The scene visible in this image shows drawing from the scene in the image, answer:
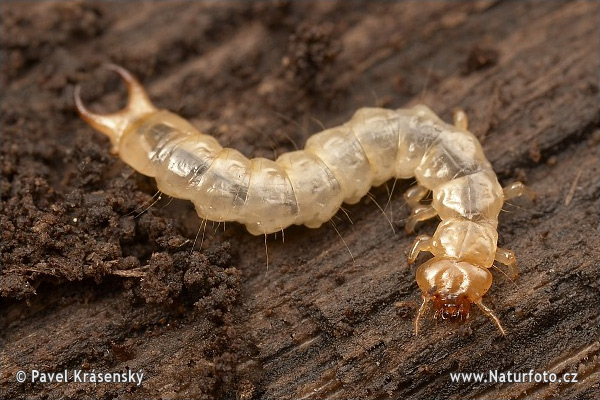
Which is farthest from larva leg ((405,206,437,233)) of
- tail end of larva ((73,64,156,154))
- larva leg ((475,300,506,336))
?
tail end of larva ((73,64,156,154))

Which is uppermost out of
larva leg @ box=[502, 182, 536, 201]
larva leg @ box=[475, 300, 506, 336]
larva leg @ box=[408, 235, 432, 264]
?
larva leg @ box=[502, 182, 536, 201]

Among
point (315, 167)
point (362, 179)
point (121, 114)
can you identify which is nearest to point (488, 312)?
point (362, 179)

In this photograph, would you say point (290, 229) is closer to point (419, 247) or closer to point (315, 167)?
point (315, 167)

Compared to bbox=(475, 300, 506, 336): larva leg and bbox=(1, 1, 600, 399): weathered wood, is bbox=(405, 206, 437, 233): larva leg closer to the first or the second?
bbox=(1, 1, 600, 399): weathered wood

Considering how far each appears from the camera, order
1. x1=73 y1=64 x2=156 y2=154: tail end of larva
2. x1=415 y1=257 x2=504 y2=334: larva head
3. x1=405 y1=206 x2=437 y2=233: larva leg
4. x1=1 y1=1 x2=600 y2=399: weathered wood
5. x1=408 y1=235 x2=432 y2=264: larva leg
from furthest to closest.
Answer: x1=73 y1=64 x2=156 y2=154: tail end of larva → x1=405 y1=206 x2=437 y2=233: larva leg → x1=408 y1=235 x2=432 y2=264: larva leg → x1=1 y1=1 x2=600 y2=399: weathered wood → x1=415 y1=257 x2=504 y2=334: larva head

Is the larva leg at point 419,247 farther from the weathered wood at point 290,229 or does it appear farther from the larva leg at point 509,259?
the larva leg at point 509,259

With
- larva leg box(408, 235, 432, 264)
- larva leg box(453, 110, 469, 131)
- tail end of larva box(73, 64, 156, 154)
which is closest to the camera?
larva leg box(408, 235, 432, 264)

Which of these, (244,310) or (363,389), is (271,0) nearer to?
(244,310)
